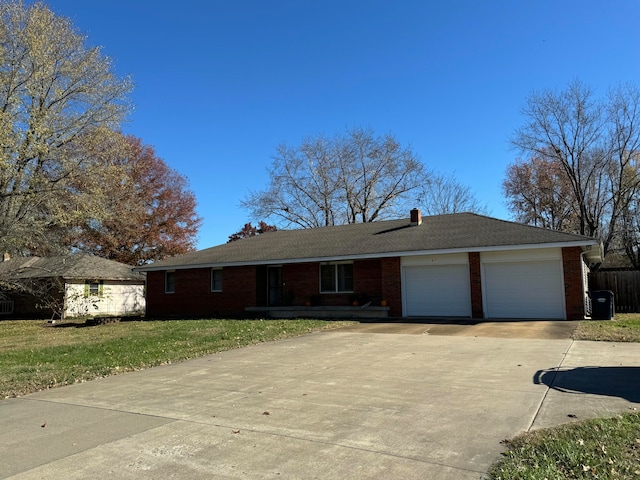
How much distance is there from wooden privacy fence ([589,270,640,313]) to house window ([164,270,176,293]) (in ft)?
70.3

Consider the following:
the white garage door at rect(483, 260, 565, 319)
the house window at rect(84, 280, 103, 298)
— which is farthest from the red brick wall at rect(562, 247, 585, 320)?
the house window at rect(84, 280, 103, 298)

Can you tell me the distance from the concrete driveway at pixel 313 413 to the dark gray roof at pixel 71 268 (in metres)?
19.0

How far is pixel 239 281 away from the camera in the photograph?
23.4 m

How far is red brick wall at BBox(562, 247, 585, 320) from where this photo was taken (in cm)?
1648

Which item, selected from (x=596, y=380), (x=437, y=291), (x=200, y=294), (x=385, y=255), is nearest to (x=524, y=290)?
(x=437, y=291)

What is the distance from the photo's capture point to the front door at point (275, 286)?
918 inches

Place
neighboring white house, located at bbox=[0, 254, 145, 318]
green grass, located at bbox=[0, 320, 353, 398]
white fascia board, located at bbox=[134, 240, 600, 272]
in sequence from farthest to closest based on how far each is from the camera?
1. neighboring white house, located at bbox=[0, 254, 145, 318]
2. white fascia board, located at bbox=[134, 240, 600, 272]
3. green grass, located at bbox=[0, 320, 353, 398]

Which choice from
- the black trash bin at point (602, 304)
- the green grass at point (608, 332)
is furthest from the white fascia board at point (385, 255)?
the green grass at point (608, 332)

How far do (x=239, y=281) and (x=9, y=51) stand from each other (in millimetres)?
13200

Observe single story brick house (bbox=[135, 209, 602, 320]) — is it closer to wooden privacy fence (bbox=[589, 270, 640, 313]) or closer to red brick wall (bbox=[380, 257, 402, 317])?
red brick wall (bbox=[380, 257, 402, 317])

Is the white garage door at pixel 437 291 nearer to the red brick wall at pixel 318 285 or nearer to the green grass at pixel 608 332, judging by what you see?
the red brick wall at pixel 318 285

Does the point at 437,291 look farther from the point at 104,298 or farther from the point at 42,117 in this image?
the point at 104,298

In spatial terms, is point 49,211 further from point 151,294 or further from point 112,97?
point 151,294

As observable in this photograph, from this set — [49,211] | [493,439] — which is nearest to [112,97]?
[49,211]
